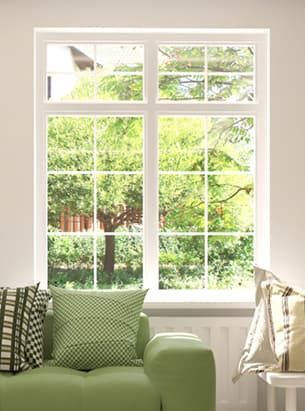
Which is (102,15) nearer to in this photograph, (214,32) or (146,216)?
(214,32)

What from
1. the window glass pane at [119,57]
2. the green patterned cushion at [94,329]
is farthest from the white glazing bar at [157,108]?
the green patterned cushion at [94,329]

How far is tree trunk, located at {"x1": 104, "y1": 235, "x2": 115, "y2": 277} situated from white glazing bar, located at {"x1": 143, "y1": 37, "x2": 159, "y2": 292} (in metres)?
0.22

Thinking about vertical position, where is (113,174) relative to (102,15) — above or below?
below

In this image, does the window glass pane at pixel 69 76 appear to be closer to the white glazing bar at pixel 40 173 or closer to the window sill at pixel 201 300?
the white glazing bar at pixel 40 173

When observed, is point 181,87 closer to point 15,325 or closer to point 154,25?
point 154,25

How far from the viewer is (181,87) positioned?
18.7 ft

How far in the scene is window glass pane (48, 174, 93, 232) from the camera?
5691 millimetres

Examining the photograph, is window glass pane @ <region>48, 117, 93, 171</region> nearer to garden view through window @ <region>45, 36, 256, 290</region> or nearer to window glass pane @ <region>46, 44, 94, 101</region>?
garden view through window @ <region>45, 36, 256, 290</region>

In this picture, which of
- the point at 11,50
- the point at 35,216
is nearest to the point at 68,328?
the point at 35,216

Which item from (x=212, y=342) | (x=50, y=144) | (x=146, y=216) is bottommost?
(x=212, y=342)

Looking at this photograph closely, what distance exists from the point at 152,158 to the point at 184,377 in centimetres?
180

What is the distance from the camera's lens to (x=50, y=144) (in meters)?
5.69

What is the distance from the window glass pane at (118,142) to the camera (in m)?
5.70

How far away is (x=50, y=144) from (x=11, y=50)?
2.18 feet
